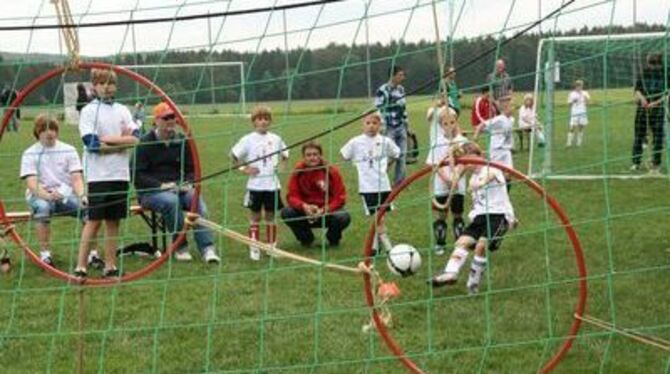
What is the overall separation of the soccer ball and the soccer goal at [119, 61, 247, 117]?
116 centimetres

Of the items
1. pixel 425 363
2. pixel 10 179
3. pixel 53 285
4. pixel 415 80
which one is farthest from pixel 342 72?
pixel 10 179

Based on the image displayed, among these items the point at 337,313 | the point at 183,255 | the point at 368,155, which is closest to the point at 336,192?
the point at 368,155

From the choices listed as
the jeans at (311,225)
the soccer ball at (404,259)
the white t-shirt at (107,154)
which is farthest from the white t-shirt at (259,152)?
the soccer ball at (404,259)

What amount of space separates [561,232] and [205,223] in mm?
4208

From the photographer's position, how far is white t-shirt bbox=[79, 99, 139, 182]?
6738mm

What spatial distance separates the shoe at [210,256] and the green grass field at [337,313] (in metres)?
0.16

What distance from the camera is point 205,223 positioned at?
5246mm

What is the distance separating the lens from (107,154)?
22.2 feet

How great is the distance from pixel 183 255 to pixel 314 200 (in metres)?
1.18

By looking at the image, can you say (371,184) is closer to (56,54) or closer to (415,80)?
(415,80)

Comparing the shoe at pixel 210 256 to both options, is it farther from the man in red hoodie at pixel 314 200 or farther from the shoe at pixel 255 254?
the man in red hoodie at pixel 314 200

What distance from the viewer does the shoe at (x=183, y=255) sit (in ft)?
25.8

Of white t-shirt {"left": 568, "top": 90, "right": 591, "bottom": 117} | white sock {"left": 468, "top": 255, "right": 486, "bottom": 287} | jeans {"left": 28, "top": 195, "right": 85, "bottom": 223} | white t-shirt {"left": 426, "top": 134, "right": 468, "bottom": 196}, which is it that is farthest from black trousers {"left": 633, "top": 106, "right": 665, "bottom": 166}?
jeans {"left": 28, "top": 195, "right": 85, "bottom": 223}

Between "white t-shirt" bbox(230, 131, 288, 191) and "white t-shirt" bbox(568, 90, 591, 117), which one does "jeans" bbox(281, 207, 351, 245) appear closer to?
"white t-shirt" bbox(230, 131, 288, 191)
